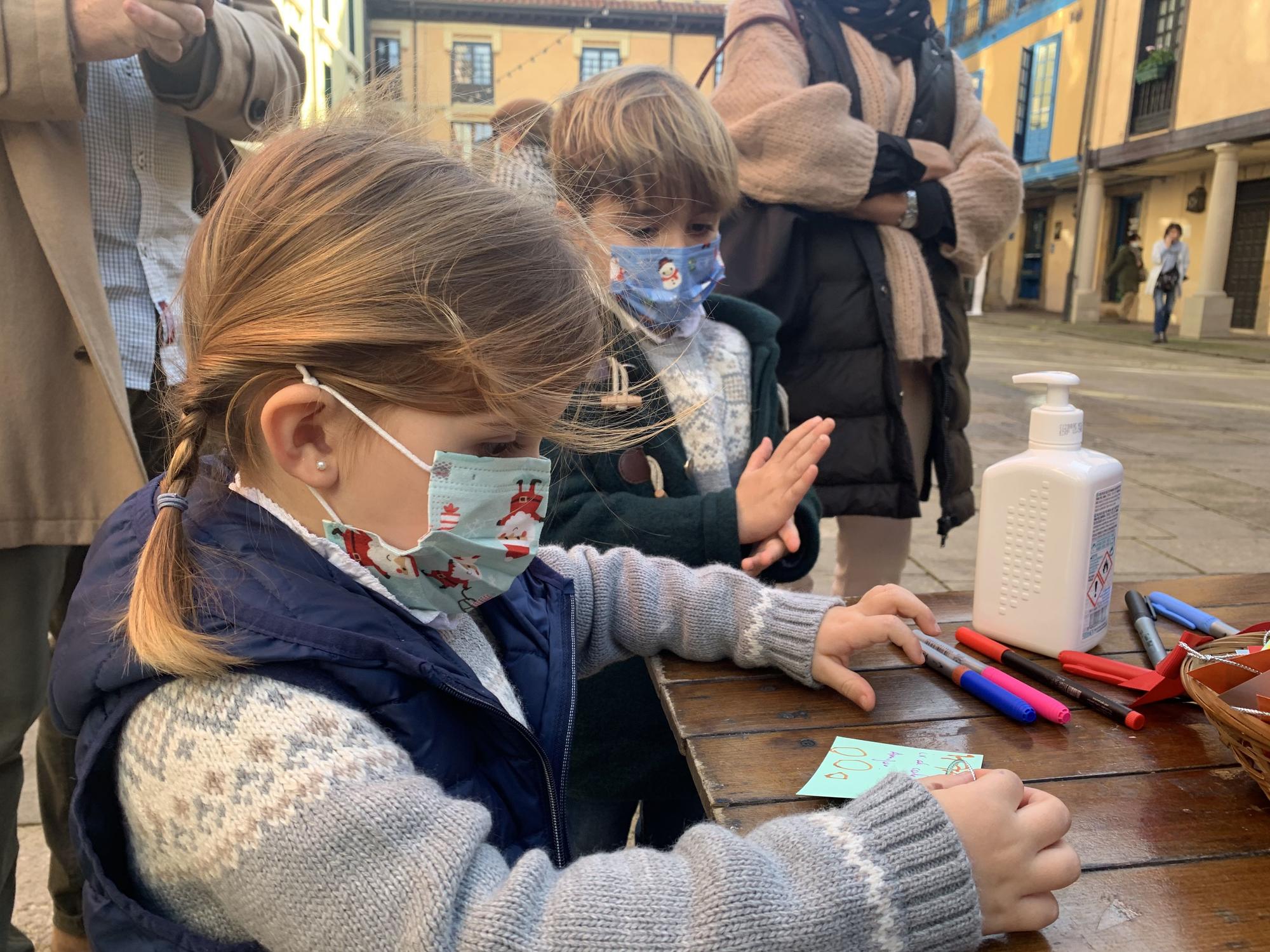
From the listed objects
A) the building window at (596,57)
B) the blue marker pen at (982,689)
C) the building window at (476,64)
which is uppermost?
the building window at (596,57)

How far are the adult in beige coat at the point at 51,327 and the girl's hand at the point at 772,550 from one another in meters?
0.97

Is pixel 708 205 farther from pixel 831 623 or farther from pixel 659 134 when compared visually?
pixel 831 623

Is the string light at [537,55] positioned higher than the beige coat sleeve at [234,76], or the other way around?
the string light at [537,55]

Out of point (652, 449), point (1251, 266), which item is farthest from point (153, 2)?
point (1251, 266)

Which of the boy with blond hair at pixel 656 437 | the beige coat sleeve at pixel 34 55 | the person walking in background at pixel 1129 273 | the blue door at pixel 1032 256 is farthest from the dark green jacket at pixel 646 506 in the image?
the blue door at pixel 1032 256

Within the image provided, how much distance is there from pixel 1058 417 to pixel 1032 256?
2414 cm

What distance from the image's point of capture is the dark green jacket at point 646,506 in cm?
149

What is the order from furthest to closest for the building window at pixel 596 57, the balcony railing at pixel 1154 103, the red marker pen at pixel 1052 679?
the building window at pixel 596 57
the balcony railing at pixel 1154 103
the red marker pen at pixel 1052 679

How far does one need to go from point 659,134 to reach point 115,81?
918 millimetres

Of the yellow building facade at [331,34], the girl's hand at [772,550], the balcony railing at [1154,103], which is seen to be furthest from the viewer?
the balcony railing at [1154,103]

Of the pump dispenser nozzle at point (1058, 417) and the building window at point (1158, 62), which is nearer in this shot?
the pump dispenser nozzle at point (1058, 417)

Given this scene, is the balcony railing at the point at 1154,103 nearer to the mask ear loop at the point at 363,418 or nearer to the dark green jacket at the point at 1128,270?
the dark green jacket at the point at 1128,270

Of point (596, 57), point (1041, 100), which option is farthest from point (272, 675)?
point (596, 57)

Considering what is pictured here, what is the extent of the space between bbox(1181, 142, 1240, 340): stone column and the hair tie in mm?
16537
